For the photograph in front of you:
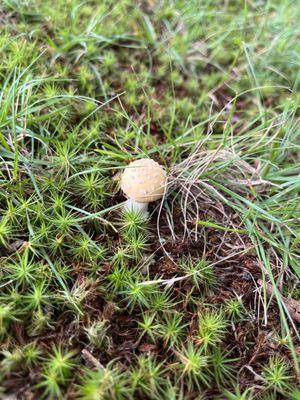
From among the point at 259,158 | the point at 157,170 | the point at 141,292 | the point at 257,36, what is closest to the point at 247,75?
the point at 257,36

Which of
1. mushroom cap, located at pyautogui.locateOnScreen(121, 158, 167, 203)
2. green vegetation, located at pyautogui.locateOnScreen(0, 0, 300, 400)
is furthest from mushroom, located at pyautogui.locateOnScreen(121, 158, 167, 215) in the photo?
green vegetation, located at pyautogui.locateOnScreen(0, 0, 300, 400)

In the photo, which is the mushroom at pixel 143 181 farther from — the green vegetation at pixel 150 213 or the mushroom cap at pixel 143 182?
the green vegetation at pixel 150 213

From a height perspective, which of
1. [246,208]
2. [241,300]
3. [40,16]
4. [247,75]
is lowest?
[241,300]

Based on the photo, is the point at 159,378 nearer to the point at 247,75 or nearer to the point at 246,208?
the point at 246,208

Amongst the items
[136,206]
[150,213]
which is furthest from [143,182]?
[150,213]

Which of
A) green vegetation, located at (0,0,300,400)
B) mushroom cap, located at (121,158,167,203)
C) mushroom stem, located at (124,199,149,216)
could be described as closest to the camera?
green vegetation, located at (0,0,300,400)

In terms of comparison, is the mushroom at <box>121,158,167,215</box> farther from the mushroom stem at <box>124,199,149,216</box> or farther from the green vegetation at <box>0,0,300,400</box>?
the green vegetation at <box>0,0,300,400</box>

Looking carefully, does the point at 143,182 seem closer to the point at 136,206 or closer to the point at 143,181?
the point at 143,181

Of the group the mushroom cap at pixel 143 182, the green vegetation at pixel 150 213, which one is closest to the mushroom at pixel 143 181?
the mushroom cap at pixel 143 182
